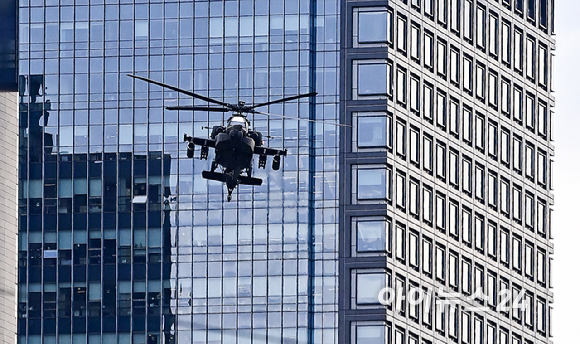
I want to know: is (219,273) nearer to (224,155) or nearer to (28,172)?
(28,172)

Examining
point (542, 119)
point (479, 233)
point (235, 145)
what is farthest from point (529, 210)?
point (235, 145)

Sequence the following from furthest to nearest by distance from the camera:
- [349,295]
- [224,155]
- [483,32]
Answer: [483,32], [349,295], [224,155]

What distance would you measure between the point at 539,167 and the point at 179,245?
27723 mm

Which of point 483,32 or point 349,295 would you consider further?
point 483,32

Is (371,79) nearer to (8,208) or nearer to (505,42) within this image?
(505,42)

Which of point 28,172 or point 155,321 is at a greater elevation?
point 28,172

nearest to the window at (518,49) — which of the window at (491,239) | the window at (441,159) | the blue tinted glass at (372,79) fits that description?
the window at (441,159)

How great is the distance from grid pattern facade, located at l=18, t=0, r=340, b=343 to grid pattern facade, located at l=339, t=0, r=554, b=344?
2.33 metres

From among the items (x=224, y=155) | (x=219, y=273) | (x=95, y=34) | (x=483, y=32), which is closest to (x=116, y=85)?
(x=95, y=34)

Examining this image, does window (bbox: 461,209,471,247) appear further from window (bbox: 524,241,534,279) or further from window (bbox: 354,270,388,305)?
window (bbox: 354,270,388,305)

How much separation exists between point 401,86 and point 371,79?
6.97 feet

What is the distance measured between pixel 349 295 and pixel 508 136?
65.3ft

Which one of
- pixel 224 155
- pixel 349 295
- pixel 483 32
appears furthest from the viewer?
pixel 483 32

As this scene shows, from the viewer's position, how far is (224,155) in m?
121
